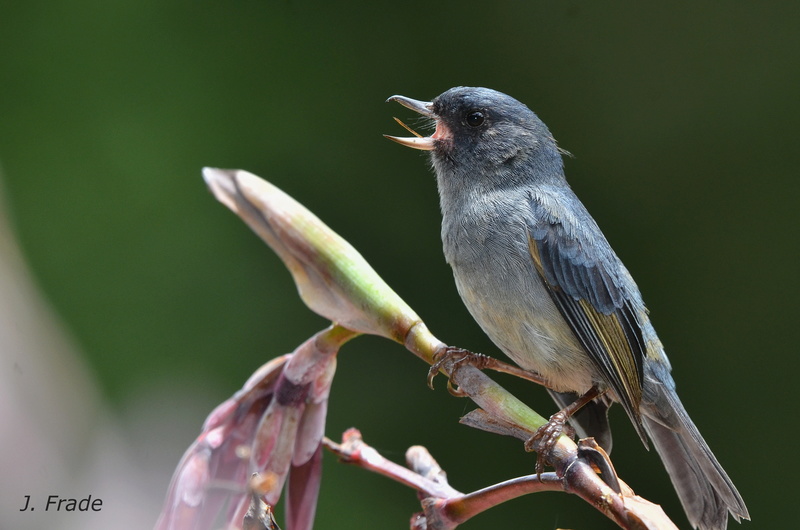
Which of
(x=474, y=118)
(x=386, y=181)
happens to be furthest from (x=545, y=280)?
(x=386, y=181)

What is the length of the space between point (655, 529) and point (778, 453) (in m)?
2.19

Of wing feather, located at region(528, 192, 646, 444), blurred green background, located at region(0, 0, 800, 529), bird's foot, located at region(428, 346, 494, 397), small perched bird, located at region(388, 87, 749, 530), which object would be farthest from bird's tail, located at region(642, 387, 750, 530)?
blurred green background, located at region(0, 0, 800, 529)

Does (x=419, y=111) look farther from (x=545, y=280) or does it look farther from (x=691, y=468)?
(x=691, y=468)

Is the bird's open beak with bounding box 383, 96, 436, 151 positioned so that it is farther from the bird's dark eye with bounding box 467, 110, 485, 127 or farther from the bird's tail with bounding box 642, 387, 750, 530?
the bird's tail with bounding box 642, 387, 750, 530

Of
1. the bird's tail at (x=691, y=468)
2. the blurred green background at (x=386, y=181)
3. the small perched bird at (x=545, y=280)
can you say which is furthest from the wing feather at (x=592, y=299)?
the blurred green background at (x=386, y=181)

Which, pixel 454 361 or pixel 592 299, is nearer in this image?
pixel 454 361

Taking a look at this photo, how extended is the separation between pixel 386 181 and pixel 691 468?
1.60m

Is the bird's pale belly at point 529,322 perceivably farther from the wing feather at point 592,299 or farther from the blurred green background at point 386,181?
the blurred green background at point 386,181

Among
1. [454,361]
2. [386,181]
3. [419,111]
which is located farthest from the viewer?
[386,181]

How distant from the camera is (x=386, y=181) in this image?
2.90 meters

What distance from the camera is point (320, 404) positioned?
128 cm

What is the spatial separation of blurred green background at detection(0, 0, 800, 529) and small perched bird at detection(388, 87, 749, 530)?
88 centimetres

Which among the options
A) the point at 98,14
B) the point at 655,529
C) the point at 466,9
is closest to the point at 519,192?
the point at 655,529

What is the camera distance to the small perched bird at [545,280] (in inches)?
62.9
